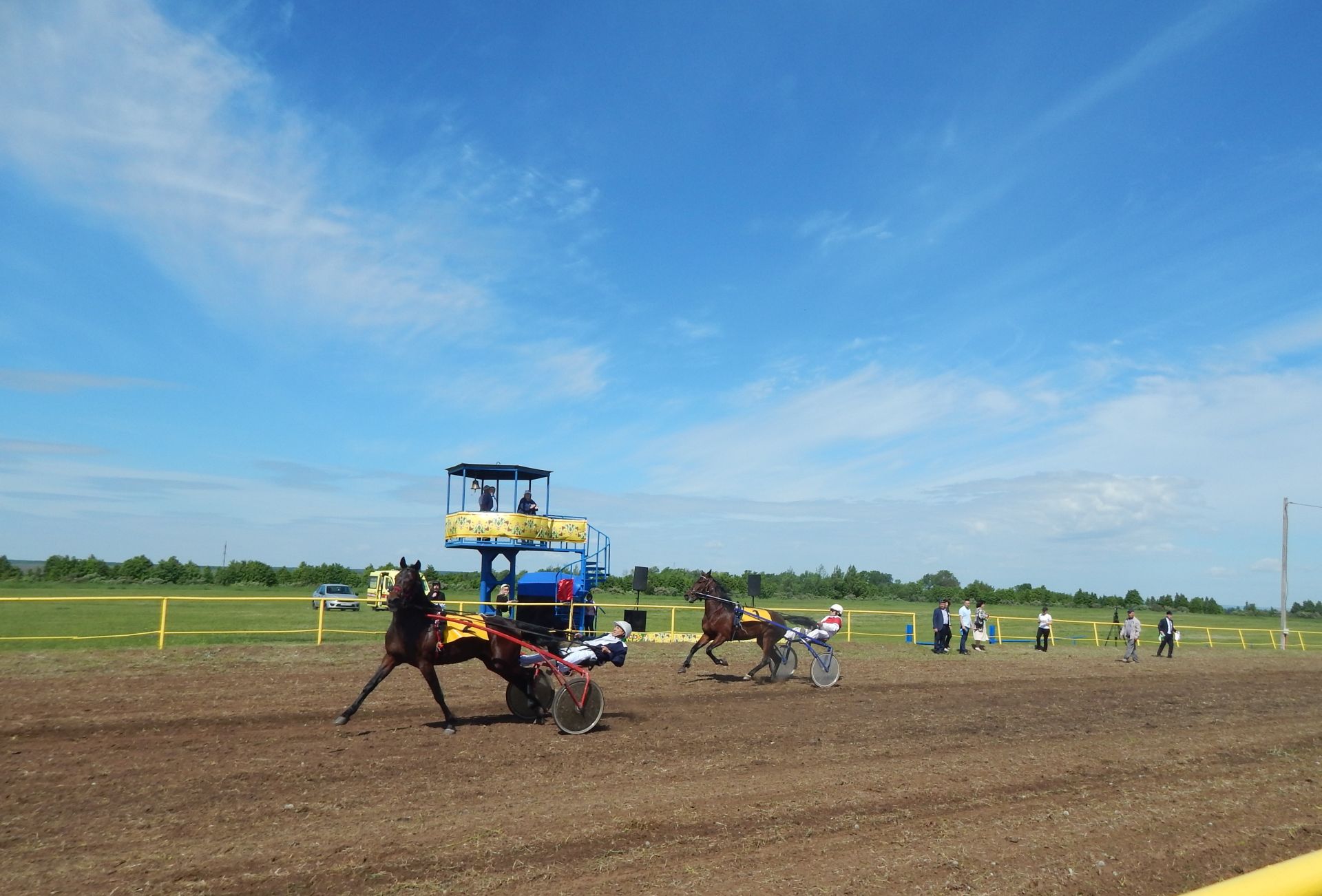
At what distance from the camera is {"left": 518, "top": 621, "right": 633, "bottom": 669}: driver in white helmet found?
36.6 ft

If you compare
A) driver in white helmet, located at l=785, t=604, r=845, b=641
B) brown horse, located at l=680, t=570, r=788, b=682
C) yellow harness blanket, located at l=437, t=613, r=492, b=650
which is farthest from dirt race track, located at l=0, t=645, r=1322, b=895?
brown horse, located at l=680, t=570, r=788, b=682

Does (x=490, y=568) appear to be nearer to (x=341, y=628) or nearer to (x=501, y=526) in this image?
(x=501, y=526)

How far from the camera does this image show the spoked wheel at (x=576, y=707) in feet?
34.9

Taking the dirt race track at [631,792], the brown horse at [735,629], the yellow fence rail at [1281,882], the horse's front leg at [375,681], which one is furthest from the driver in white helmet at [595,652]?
the yellow fence rail at [1281,882]

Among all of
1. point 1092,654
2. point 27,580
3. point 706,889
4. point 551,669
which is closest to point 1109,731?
point 551,669

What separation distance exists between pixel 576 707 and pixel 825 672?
738cm

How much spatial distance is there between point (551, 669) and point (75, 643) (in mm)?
16744

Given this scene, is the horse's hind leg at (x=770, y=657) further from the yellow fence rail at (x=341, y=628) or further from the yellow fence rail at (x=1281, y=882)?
the yellow fence rail at (x=1281, y=882)

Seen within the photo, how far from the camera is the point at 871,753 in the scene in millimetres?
10242

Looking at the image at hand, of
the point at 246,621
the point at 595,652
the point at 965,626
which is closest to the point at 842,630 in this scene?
the point at 965,626

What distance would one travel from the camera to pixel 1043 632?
29.8 meters

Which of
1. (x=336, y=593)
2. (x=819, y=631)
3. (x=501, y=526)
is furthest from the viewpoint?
(x=336, y=593)

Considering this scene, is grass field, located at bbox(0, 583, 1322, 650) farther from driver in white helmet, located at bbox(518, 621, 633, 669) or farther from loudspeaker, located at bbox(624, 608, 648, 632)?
driver in white helmet, located at bbox(518, 621, 633, 669)

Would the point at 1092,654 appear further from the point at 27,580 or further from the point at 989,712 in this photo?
the point at 27,580
